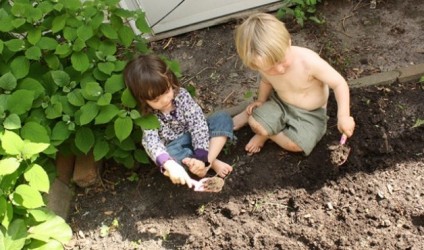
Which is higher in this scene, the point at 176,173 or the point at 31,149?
the point at 31,149

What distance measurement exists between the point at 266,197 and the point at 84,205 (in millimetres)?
1083

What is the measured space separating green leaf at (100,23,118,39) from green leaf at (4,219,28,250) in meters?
1.04

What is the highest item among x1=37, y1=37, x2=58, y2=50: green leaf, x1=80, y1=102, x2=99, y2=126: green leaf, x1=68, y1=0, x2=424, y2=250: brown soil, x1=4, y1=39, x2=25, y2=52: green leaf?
x1=4, y1=39, x2=25, y2=52: green leaf

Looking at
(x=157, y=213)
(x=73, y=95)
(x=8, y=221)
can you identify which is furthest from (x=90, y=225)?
(x=73, y=95)

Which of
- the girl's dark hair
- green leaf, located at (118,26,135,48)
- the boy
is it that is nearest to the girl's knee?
the boy

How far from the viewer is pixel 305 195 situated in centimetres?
254

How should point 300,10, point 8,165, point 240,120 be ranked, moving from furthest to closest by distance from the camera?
point 300,10
point 240,120
point 8,165

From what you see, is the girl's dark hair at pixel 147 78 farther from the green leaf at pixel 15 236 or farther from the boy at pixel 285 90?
the green leaf at pixel 15 236

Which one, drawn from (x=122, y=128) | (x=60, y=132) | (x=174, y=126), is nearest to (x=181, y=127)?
(x=174, y=126)

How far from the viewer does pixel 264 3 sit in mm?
3666

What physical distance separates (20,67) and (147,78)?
0.73 meters

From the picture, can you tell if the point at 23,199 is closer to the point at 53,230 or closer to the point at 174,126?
the point at 53,230

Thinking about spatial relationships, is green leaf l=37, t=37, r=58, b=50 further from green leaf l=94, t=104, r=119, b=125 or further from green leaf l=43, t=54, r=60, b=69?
green leaf l=94, t=104, r=119, b=125

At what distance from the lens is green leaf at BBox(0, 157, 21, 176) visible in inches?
85.7
